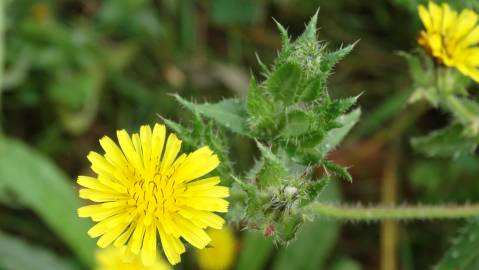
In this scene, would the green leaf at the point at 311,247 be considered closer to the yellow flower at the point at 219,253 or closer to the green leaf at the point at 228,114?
the yellow flower at the point at 219,253

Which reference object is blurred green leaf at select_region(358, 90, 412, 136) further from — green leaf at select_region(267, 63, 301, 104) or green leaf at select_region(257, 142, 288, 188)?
green leaf at select_region(257, 142, 288, 188)

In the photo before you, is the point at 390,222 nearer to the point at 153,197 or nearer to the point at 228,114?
the point at 228,114

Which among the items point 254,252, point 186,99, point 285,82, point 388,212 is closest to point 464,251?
point 388,212

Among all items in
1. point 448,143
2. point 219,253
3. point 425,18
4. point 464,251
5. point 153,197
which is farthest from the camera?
point 219,253

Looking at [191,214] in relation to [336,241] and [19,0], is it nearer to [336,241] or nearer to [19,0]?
[336,241]

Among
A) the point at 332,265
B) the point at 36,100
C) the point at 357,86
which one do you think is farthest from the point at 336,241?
the point at 36,100

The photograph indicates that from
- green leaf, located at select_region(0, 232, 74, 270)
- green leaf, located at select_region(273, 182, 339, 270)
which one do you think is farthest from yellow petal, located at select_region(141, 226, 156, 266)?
green leaf, located at select_region(0, 232, 74, 270)
